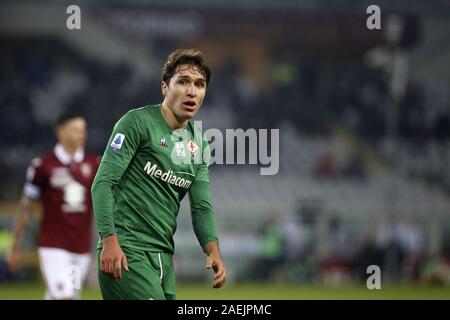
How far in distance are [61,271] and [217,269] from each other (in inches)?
169

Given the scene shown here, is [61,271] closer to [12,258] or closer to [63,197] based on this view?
[12,258]

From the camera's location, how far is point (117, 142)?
4980 mm

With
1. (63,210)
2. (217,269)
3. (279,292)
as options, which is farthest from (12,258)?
(279,292)

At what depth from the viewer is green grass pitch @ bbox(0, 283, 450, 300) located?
623 inches

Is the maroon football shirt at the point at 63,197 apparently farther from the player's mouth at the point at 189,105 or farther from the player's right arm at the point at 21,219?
the player's mouth at the point at 189,105

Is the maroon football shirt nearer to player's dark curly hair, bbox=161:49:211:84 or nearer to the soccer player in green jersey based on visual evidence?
the soccer player in green jersey

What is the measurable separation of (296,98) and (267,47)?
219cm

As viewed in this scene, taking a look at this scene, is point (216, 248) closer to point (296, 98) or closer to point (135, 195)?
point (135, 195)

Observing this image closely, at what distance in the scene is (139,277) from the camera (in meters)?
4.99

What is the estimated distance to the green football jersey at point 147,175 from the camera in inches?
196

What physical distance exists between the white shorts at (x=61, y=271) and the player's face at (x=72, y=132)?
43.9 inches

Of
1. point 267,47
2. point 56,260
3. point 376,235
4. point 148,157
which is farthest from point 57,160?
point 267,47

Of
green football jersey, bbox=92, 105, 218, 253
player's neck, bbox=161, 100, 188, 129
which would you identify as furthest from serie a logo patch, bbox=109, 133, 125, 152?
player's neck, bbox=161, 100, 188, 129

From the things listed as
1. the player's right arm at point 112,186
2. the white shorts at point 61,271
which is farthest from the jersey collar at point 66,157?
the player's right arm at point 112,186
